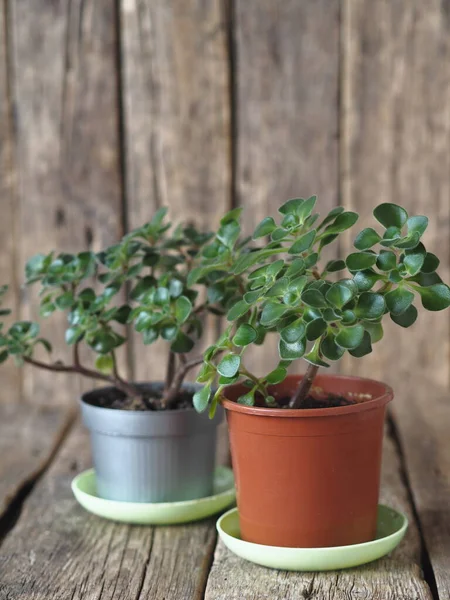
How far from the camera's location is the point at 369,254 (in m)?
0.81

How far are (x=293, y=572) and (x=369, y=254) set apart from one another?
0.36 m

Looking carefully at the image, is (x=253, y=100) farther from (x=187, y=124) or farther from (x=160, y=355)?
(x=160, y=355)

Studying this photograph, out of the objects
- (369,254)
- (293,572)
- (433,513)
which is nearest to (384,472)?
(433,513)

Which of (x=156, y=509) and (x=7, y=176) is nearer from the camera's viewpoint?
(x=156, y=509)

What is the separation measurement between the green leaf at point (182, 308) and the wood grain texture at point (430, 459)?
15.7 inches

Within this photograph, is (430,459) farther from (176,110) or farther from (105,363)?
(176,110)

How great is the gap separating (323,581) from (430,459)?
0.55 m

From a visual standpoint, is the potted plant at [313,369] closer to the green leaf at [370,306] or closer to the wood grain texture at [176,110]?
the green leaf at [370,306]

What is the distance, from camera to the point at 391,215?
0.83 m

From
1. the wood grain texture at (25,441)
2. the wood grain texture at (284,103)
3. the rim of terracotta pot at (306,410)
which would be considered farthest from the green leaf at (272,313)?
the wood grain texture at (284,103)

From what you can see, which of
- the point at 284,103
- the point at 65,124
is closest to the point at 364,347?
Result: the point at 284,103

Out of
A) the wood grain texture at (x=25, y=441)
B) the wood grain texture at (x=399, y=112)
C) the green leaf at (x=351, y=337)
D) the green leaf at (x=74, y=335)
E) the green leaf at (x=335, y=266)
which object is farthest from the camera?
the wood grain texture at (x=399, y=112)

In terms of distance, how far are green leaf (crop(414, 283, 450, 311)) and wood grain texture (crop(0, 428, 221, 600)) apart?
0.39 metres

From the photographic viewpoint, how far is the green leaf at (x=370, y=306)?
31.4 inches
